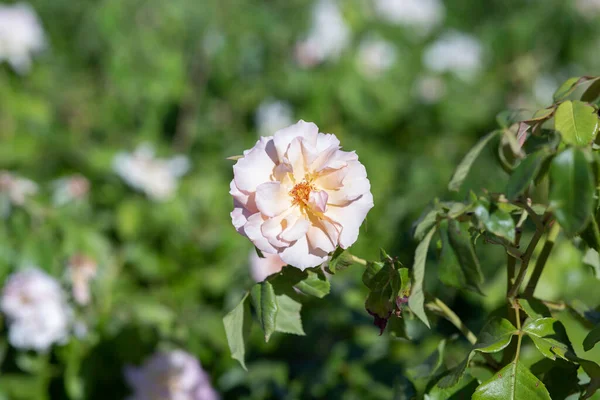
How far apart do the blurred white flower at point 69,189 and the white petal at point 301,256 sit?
52.6 inches

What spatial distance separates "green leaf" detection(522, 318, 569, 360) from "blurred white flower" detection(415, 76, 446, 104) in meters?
2.34

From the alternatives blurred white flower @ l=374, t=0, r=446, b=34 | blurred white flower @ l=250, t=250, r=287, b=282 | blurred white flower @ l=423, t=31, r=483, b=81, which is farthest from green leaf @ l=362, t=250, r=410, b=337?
blurred white flower @ l=374, t=0, r=446, b=34

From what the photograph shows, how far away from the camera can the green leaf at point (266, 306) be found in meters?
0.79

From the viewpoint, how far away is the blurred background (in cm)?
160

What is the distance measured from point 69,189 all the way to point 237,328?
1409 mm

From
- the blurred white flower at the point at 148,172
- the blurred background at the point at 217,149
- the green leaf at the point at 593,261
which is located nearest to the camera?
the green leaf at the point at 593,261

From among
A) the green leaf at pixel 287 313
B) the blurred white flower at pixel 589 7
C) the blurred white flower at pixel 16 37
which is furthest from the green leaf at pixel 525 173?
the blurred white flower at pixel 589 7

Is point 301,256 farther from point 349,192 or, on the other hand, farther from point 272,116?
point 272,116

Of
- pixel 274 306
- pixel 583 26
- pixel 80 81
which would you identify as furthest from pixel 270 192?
pixel 583 26

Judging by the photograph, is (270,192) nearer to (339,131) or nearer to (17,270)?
(17,270)

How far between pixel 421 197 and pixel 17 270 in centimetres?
133

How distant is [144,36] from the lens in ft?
10.0

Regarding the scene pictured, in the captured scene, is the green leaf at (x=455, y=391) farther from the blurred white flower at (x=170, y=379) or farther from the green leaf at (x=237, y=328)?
the blurred white flower at (x=170, y=379)

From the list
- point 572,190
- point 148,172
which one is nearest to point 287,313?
point 572,190
